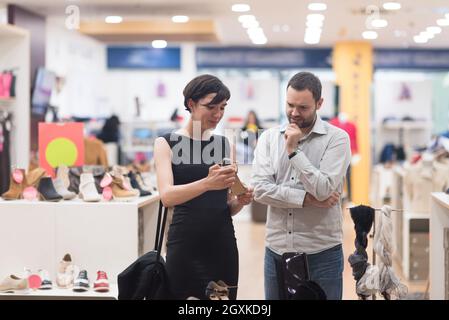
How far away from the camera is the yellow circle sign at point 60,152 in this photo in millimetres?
4871

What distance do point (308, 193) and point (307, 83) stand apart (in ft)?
1.34

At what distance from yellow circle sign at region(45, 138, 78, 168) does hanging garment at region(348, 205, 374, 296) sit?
8.25 feet

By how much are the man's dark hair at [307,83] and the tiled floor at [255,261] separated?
65 cm

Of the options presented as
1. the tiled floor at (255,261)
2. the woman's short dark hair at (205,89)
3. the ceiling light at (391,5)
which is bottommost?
the tiled floor at (255,261)

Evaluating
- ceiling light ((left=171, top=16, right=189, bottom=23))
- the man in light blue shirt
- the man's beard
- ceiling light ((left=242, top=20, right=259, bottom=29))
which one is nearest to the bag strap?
the man in light blue shirt

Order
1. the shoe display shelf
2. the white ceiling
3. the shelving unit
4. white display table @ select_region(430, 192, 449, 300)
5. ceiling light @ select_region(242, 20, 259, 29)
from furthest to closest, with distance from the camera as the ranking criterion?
1. ceiling light @ select_region(242, 20, 259, 29)
2. the white ceiling
3. the shelving unit
4. white display table @ select_region(430, 192, 449, 300)
5. the shoe display shelf

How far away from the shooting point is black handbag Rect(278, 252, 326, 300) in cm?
257

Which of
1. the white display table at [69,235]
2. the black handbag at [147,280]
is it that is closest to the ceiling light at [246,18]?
the white display table at [69,235]

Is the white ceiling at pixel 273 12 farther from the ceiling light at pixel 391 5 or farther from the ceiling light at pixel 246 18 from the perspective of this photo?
the ceiling light at pixel 391 5

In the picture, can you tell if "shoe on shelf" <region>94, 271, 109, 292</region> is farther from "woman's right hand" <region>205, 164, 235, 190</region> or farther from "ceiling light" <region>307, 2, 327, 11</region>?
"ceiling light" <region>307, 2, 327, 11</region>

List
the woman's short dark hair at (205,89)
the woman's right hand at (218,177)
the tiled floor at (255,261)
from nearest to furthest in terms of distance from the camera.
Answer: the woman's right hand at (218,177) < the woman's short dark hair at (205,89) < the tiled floor at (255,261)

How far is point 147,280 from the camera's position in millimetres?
2717

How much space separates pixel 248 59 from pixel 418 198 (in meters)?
8.80
